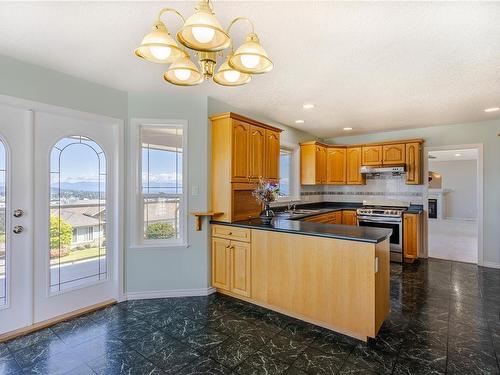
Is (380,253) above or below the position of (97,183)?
below

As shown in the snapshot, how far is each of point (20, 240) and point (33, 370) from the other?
3.70ft

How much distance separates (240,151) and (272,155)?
711 mm

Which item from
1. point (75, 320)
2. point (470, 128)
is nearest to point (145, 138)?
point (75, 320)

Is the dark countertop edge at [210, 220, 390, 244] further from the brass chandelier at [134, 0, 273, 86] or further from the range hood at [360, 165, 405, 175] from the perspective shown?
the range hood at [360, 165, 405, 175]

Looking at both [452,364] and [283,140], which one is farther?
[283,140]

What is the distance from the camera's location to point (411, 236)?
476cm

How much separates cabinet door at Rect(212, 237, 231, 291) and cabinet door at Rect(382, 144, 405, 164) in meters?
3.68

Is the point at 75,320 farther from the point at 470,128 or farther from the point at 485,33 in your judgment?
the point at 470,128

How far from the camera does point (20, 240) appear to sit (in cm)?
255

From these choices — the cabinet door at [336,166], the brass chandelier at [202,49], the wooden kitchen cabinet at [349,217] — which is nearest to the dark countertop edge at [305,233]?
the brass chandelier at [202,49]

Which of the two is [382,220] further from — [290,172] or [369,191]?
[290,172]

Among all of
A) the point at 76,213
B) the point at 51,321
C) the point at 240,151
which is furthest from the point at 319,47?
the point at 51,321

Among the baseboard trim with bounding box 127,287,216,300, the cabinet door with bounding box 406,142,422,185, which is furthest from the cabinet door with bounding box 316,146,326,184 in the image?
the baseboard trim with bounding box 127,287,216,300

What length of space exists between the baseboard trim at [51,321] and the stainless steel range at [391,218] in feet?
13.9
